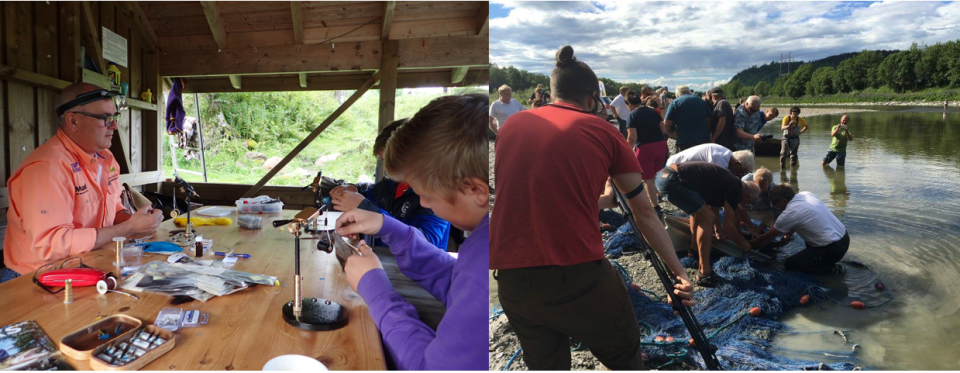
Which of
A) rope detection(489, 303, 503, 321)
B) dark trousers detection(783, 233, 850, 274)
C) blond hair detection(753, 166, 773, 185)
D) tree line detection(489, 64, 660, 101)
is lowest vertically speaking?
rope detection(489, 303, 503, 321)

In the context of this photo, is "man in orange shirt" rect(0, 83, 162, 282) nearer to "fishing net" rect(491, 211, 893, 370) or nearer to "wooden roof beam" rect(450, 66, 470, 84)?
"fishing net" rect(491, 211, 893, 370)

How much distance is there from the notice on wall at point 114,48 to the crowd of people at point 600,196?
550cm

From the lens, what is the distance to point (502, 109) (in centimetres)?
96

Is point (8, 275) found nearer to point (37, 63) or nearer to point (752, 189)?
point (37, 63)

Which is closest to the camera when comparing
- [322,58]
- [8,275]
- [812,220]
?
[812,220]

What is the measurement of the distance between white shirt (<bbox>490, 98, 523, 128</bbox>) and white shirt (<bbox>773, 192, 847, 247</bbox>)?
72 centimetres

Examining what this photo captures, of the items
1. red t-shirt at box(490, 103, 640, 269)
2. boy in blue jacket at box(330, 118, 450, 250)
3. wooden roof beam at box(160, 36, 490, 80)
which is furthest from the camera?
wooden roof beam at box(160, 36, 490, 80)

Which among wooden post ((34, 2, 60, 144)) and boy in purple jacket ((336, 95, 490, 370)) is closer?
boy in purple jacket ((336, 95, 490, 370))

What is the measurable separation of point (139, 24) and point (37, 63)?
1.68 m

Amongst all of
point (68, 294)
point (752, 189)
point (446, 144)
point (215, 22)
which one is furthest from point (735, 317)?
point (215, 22)

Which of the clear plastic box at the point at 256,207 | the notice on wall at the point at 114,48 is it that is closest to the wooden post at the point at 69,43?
the notice on wall at the point at 114,48

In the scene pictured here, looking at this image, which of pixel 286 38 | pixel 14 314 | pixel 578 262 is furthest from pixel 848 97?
pixel 286 38

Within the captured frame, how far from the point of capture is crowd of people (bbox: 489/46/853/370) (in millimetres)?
924

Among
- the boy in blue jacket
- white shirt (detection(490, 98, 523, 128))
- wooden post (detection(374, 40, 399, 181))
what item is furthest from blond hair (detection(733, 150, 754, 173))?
wooden post (detection(374, 40, 399, 181))
